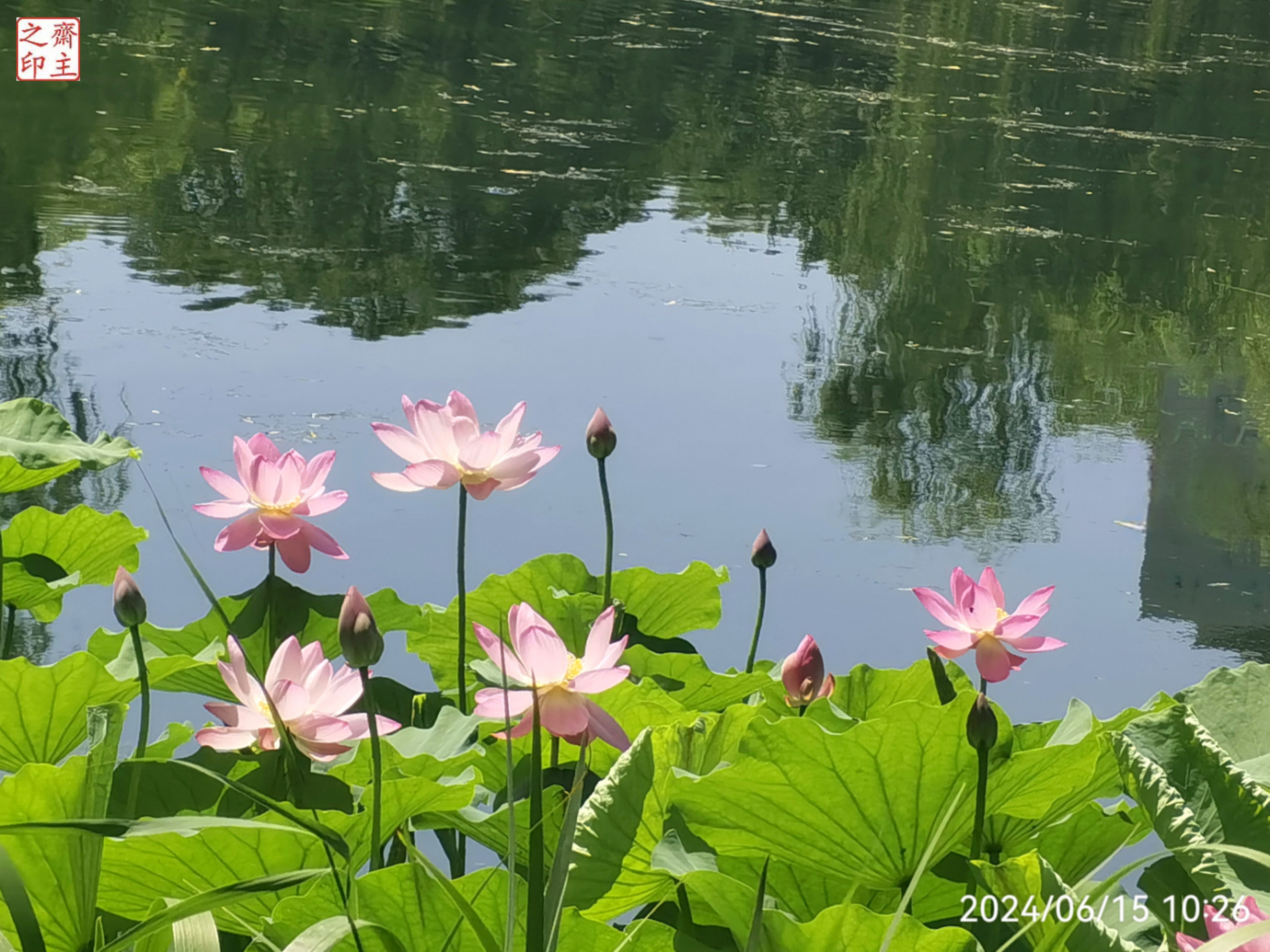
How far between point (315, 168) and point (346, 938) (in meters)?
3.82

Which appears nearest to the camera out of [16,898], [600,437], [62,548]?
[16,898]

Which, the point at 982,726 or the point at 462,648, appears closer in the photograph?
the point at 982,726

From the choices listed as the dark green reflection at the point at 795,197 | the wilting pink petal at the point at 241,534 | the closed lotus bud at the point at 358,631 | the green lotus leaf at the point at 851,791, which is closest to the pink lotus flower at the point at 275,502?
the wilting pink petal at the point at 241,534

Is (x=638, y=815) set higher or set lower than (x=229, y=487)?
lower

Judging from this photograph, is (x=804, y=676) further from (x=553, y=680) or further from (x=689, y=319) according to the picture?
(x=689, y=319)

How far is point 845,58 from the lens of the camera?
299 inches

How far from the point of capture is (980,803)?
79cm

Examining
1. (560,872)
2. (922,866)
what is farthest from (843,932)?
(560,872)

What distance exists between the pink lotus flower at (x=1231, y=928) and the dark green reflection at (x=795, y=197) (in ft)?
4.90

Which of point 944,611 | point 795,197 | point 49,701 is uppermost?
point 795,197

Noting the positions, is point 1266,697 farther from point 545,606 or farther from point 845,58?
point 845,58

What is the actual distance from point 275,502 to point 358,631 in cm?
26

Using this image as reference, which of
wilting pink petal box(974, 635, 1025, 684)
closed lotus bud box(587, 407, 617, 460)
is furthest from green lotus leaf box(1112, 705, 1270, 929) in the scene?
closed lotus bud box(587, 407, 617, 460)

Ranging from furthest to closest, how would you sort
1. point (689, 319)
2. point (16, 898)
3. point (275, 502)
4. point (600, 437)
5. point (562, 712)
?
point (689, 319)
point (600, 437)
point (275, 502)
point (562, 712)
point (16, 898)
